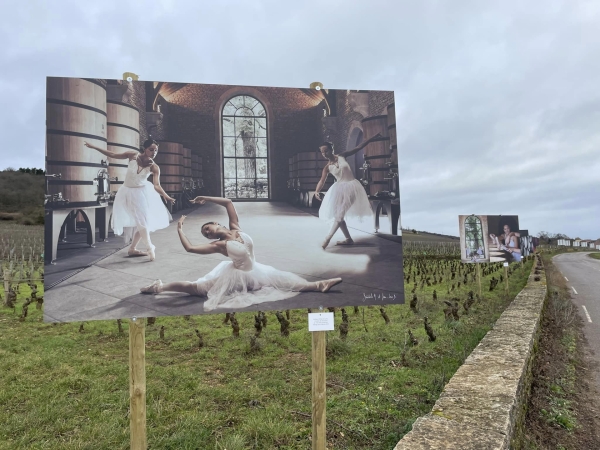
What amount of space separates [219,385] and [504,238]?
519 inches

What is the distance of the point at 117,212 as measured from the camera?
294cm

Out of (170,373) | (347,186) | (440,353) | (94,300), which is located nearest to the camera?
(94,300)

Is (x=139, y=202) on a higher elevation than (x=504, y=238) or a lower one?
higher

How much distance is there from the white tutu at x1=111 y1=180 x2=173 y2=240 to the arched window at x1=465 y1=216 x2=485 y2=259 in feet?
37.0

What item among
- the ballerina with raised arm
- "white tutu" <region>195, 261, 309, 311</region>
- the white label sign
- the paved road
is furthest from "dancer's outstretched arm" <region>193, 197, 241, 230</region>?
the ballerina with raised arm

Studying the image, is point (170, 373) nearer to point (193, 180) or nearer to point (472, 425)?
point (193, 180)

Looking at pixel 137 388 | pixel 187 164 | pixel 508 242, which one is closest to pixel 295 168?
pixel 187 164

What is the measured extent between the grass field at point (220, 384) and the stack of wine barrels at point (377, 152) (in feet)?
7.31

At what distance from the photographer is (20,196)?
138 ft

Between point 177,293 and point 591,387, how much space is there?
560 cm

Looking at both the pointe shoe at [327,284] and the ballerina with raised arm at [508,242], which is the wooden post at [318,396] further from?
the ballerina with raised arm at [508,242]

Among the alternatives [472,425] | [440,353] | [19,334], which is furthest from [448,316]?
[19,334]
